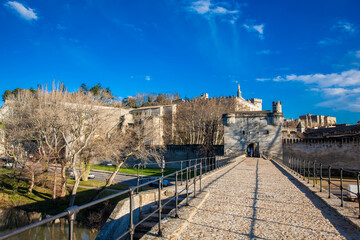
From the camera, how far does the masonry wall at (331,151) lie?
3056 centimetres

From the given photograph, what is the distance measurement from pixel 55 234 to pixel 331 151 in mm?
33704

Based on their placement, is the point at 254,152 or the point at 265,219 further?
the point at 254,152

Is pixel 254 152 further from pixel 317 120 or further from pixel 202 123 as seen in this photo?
pixel 317 120

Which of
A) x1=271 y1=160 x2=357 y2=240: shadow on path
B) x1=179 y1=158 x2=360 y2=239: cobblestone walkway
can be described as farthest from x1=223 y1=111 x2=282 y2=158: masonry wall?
x1=179 y1=158 x2=360 y2=239: cobblestone walkway

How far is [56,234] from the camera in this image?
14.6 m

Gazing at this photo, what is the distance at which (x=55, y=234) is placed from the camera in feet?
47.8

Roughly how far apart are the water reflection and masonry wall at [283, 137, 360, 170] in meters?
28.3

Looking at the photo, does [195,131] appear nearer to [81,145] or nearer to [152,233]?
[81,145]

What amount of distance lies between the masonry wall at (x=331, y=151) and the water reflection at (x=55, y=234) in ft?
93.0

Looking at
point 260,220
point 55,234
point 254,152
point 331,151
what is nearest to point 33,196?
point 55,234

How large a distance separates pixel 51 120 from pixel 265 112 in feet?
86.3

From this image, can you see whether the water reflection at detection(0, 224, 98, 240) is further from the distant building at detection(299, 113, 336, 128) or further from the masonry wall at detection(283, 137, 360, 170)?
the distant building at detection(299, 113, 336, 128)

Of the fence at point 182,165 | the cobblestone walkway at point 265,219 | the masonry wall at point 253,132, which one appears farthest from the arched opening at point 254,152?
the cobblestone walkway at point 265,219

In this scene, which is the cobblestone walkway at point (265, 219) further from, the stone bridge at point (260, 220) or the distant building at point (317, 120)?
the distant building at point (317, 120)
